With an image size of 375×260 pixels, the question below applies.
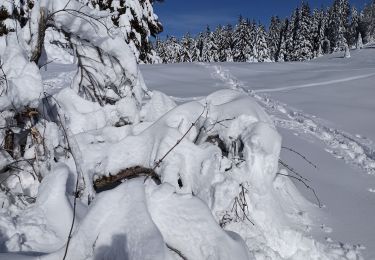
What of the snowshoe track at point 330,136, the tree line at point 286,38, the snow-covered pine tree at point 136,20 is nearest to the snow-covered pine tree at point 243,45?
the tree line at point 286,38

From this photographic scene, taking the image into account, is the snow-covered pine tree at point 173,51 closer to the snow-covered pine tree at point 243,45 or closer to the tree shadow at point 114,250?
the snow-covered pine tree at point 243,45

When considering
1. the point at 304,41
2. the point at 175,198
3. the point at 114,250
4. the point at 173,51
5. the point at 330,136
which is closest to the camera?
the point at 114,250

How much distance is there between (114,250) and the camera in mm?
1973

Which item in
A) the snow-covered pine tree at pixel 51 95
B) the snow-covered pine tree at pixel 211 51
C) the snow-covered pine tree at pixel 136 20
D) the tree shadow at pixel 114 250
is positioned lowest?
the snow-covered pine tree at pixel 211 51

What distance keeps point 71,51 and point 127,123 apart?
1.01 m

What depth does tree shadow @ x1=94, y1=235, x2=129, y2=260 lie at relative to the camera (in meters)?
1.94

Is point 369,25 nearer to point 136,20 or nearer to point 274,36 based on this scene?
point 274,36

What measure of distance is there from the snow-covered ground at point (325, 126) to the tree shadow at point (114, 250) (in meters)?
2.16

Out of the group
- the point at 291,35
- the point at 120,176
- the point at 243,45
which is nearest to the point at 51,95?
the point at 120,176

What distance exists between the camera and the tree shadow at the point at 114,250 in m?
1.94

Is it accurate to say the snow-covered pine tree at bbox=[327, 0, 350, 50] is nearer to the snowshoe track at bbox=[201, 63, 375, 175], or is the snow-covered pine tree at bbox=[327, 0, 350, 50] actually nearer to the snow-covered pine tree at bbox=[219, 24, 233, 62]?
the snow-covered pine tree at bbox=[219, 24, 233, 62]

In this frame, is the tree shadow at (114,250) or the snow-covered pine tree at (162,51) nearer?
the tree shadow at (114,250)

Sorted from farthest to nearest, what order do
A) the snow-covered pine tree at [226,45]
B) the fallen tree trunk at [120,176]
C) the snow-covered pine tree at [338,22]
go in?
the snow-covered pine tree at [338,22] < the snow-covered pine tree at [226,45] < the fallen tree trunk at [120,176]

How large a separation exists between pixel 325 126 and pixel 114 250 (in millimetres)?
7274
